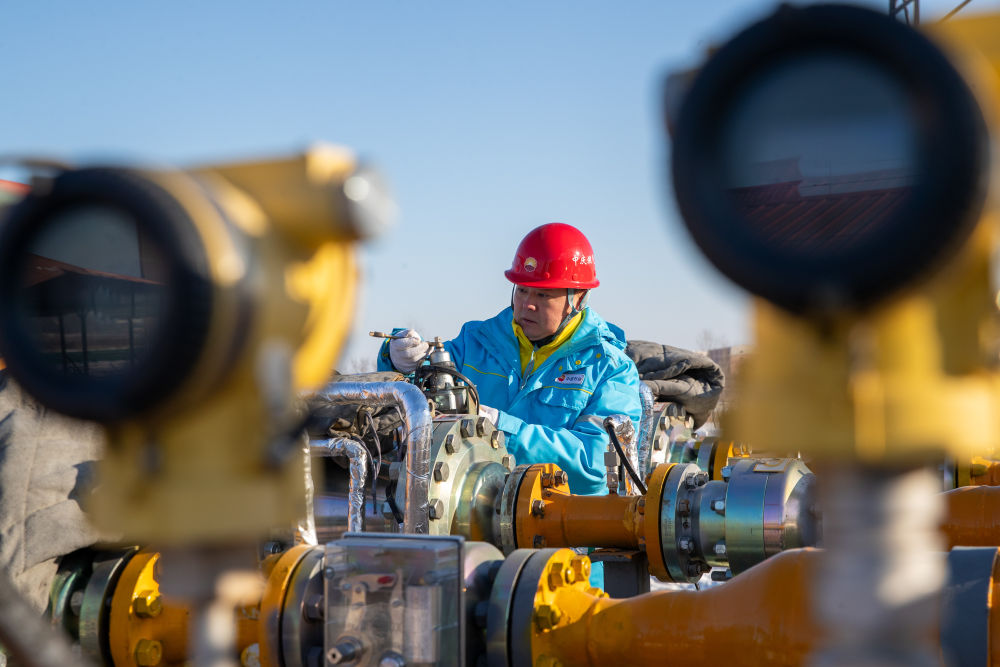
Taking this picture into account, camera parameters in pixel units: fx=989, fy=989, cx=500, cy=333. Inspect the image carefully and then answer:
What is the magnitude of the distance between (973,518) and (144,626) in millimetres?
1365

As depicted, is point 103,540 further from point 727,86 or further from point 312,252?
point 727,86

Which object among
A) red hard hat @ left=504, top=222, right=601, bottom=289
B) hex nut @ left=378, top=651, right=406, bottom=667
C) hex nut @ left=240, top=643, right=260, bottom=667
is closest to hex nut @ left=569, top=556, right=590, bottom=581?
hex nut @ left=378, top=651, right=406, bottom=667

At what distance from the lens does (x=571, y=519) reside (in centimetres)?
257

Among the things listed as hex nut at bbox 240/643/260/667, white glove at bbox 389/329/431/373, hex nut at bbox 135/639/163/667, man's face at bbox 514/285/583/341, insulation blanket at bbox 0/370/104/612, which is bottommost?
hex nut at bbox 135/639/163/667

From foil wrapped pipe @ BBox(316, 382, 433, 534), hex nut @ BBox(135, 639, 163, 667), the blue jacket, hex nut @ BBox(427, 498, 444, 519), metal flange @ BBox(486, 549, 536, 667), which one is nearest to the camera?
metal flange @ BBox(486, 549, 536, 667)

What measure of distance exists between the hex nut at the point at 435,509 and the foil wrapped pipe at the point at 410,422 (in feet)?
0.26

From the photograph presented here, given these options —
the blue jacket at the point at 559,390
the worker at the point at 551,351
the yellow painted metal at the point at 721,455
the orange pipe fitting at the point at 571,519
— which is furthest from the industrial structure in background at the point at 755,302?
the yellow painted metal at the point at 721,455

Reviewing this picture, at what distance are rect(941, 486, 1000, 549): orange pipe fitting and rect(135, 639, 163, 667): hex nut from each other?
1297 mm

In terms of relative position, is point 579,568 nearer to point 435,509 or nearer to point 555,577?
point 555,577

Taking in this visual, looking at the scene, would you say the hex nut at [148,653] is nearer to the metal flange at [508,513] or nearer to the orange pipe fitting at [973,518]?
the metal flange at [508,513]

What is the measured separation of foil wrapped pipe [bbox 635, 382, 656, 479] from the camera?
14.1 feet

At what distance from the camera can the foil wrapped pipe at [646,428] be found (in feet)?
14.1

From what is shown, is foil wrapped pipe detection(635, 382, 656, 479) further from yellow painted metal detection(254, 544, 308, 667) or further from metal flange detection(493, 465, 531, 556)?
yellow painted metal detection(254, 544, 308, 667)

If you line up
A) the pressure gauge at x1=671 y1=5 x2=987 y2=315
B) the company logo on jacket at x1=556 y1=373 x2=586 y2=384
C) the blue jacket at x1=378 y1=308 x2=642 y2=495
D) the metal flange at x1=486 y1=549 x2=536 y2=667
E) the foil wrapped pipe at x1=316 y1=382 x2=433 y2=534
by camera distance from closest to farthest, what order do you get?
the pressure gauge at x1=671 y1=5 x2=987 y2=315 → the metal flange at x1=486 y1=549 x2=536 y2=667 → the foil wrapped pipe at x1=316 y1=382 x2=433 y2=534 → the blue jacket at x1=378 y1=308 x2=642 y2=495 → the company logo on jacket at x1=556 y1=373 x2=586 y2=384
